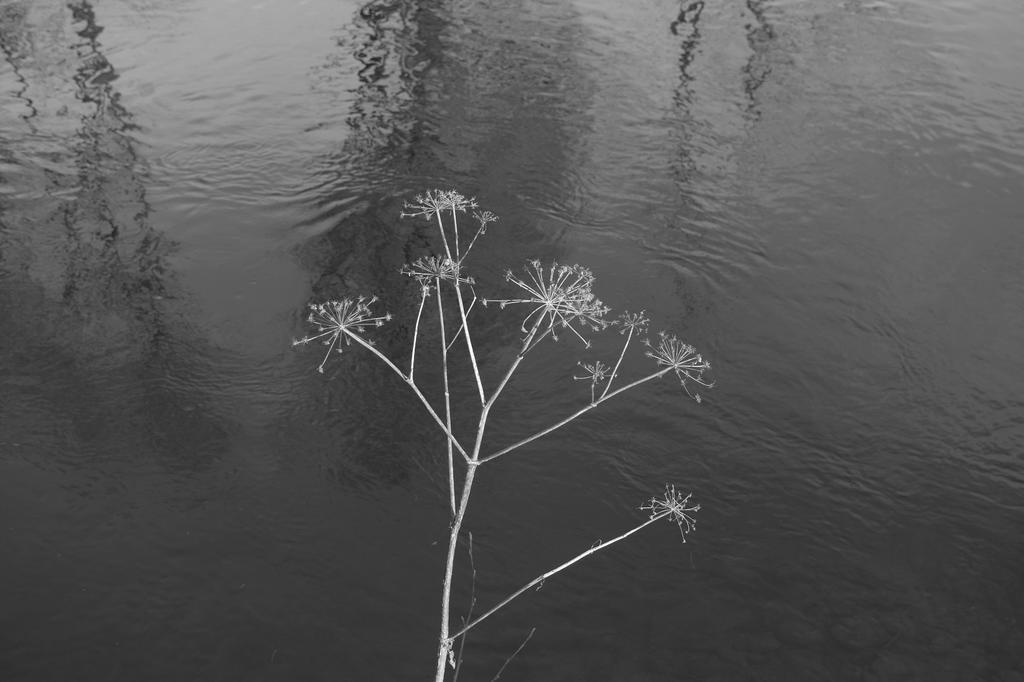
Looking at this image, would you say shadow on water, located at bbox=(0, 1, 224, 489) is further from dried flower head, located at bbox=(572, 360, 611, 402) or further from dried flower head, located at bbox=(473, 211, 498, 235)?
dried flower head, located at bbox=(572, 360, 611, 402)

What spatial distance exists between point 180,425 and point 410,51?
1497 cm

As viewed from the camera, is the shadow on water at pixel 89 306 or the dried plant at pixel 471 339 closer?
the dried plant at pixel 471 339

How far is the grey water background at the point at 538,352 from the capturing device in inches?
512

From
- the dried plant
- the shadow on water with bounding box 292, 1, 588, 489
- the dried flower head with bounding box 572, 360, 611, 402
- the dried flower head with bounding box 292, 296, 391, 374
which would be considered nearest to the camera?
the dried flower head with bounding box 292, 296, 391, 374

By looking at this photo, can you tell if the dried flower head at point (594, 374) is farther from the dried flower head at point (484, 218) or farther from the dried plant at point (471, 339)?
the dried flower head at point (484, 218)

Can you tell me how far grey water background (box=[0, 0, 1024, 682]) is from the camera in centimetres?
1300

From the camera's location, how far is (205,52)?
1073 inches

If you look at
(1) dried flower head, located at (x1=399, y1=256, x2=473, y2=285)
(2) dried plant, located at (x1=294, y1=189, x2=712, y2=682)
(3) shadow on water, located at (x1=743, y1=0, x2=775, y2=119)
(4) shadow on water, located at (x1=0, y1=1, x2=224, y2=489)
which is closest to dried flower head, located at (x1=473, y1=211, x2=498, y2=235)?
(2) dried plant, located at (x1=294, y1=189, x2=712, y2=682)

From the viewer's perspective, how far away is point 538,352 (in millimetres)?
17141

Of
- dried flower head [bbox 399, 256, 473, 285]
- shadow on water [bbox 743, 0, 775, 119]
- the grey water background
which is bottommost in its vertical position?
the grey water background

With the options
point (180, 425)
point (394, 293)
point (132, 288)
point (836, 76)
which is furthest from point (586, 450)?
point (836, 76)

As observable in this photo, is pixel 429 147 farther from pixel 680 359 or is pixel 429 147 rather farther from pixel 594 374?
pixel 594 374

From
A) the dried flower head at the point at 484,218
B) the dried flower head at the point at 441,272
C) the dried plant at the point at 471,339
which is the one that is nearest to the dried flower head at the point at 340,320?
the dried plant at the point at 471,339

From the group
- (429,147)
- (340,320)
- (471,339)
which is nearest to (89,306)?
(471,339)
